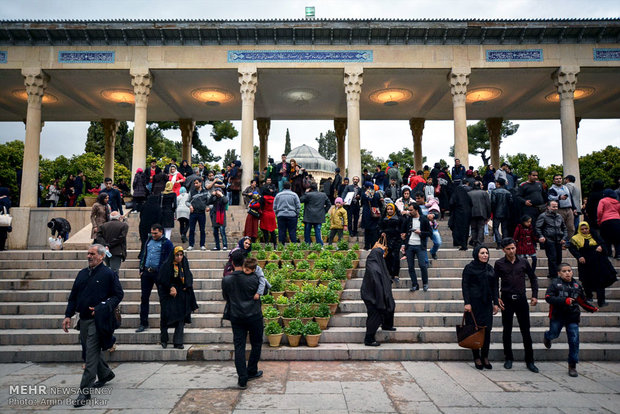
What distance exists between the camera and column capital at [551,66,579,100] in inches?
663

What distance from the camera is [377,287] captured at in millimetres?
6668

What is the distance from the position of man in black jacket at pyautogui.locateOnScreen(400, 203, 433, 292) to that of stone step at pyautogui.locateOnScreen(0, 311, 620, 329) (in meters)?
0.91

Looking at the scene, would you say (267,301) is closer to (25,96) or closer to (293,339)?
(293,339)

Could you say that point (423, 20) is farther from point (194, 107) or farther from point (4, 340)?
point (4, 340)

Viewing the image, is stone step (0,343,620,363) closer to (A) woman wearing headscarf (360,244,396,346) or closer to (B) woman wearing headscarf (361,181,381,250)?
(A) woman wearing headscarf (360,244,396,346)

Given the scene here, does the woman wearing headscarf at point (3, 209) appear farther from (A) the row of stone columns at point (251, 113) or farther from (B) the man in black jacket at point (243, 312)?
(B) the man in black jacket at point (243, 312)

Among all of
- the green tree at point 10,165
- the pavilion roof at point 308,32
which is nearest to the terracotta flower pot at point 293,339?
the pavilion roof at point 308,32

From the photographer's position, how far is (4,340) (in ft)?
22.7

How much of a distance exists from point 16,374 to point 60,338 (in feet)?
4.25

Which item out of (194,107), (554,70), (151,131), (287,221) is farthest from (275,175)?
(151,131)

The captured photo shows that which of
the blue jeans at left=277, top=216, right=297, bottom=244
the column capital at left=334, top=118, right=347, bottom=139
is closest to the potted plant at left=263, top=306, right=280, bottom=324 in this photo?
the blue jeans at left=277, top=216, right=297, bottom=244

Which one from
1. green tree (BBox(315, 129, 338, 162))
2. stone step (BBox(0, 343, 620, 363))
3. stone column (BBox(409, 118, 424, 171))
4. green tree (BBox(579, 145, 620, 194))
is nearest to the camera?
stone step (BBox(0, 343, 620, 363))

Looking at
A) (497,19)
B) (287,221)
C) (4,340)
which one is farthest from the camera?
(497,19)

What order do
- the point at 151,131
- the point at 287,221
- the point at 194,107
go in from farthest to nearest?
the point at 151,131 → the point at 194,107 → the point at 287,221
